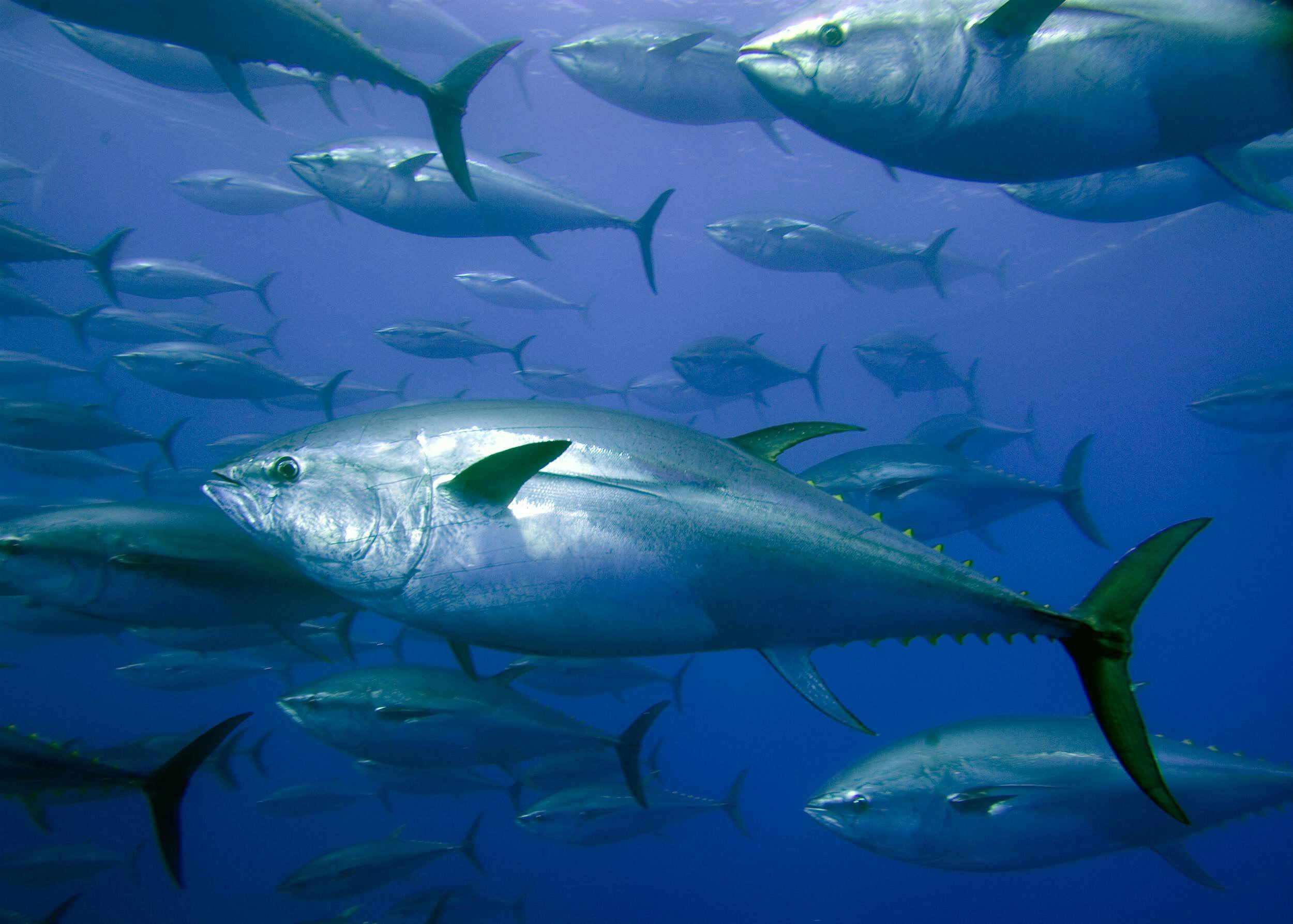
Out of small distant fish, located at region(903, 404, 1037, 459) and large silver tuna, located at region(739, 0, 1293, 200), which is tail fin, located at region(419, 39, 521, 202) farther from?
small distant fish, located at region(903, 404, 1037, 459)

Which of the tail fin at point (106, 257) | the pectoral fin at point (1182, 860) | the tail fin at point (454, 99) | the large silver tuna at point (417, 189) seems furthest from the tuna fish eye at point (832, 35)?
the tail fin at point (106, 257)

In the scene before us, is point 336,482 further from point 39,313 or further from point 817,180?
point 817,180

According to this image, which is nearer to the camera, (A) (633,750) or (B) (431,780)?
(A) (633,750)

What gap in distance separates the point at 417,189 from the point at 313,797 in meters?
5.91

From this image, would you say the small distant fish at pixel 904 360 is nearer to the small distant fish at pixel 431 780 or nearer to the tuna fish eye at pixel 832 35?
the small distant fish at pixel 431 780

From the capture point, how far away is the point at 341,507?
1.13 meters

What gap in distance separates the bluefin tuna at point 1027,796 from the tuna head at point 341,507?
3140 millimetres

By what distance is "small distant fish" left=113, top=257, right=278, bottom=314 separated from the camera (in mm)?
7441

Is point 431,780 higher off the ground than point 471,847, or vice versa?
point 431,780

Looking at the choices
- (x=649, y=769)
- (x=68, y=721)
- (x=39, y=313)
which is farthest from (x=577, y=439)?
(x=68, y=721)

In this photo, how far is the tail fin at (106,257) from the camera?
473cm

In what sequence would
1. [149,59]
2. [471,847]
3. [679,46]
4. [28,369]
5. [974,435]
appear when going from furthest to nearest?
[28,369], [974,435], [471,847], [149,59], [679,46]

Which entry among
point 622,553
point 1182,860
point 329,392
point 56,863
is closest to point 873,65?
point 622,553

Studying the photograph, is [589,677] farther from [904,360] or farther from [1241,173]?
[904,360]
